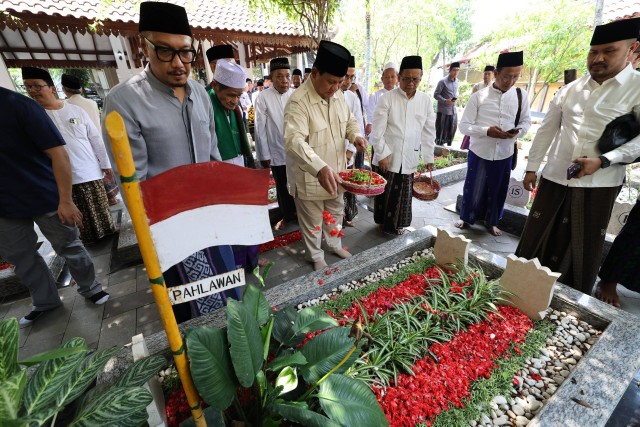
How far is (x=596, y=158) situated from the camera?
7.41 feet

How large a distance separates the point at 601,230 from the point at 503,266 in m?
0.84

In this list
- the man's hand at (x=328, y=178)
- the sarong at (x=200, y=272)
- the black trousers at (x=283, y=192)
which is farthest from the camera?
the black trousers at (x=283, y=192)

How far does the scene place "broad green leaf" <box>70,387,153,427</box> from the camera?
3.18ft

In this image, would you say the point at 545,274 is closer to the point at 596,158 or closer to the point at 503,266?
A: the point at 503,266

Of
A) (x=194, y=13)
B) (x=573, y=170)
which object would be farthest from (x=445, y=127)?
(x=194, y=13)

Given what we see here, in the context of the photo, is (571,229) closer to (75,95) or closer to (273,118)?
(273,118)

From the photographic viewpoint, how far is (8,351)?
3.21 feet

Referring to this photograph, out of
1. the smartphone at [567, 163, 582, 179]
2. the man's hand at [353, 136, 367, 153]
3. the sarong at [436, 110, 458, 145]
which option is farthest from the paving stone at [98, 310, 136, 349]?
the sarong at [436, 110, 458, 145]

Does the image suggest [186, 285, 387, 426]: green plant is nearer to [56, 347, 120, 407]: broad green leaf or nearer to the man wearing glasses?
[56, 347, 120, 407]: broad green leaf

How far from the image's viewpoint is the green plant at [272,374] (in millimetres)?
1179

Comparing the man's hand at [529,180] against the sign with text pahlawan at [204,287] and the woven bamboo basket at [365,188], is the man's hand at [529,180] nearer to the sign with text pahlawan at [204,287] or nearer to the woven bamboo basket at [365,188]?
the woven bamboo basket at [365,188]

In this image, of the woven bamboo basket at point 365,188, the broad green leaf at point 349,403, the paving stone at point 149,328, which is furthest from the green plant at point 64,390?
the woven bamboo basket at point 365,188

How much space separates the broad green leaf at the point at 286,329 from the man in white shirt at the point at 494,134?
305 centimetres

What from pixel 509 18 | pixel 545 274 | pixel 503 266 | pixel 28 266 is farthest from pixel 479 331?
pixel 509 18
